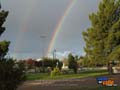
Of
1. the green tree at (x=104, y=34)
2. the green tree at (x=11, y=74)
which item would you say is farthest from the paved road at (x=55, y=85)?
the green tree at (x=104, y=34)

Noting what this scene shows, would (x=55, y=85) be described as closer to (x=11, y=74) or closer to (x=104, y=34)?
(x=11, y=74)

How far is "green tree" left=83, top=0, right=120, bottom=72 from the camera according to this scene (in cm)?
7144

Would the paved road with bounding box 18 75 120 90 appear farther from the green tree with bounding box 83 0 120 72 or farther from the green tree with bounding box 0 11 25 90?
the green tree with bounding box 83 0 120 72

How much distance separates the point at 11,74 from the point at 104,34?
192ft

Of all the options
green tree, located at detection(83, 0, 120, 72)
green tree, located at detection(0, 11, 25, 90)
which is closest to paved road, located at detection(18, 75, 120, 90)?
green tree, located at detection(0, 11, 25, 90)

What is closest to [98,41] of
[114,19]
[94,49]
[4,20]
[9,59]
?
[94,49]

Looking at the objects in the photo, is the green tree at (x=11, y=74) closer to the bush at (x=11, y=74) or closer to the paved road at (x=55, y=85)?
the bush at (x=11, y=74)

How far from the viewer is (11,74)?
15.4 m

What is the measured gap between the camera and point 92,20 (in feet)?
245

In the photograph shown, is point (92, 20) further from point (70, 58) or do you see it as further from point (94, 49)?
point (70, 58)

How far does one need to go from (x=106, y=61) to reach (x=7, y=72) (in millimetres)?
58718

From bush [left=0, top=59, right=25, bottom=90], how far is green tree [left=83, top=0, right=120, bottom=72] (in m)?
55.4

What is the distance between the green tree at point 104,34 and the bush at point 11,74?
55360 mm

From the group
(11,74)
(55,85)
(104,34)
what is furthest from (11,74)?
(104,34)
